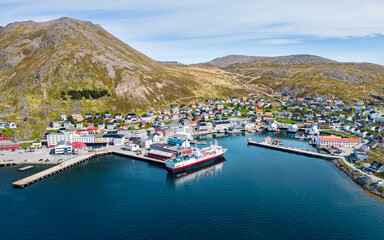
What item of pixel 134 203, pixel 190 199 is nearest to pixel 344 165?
pixel 190 199

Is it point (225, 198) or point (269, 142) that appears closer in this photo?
point (225, 198)

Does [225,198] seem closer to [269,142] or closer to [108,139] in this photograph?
[269,142]

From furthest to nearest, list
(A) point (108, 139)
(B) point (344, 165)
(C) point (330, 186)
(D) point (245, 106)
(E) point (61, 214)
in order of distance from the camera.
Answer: (D) point (245, 106) < (A) point (108, 139) < (B) point (344, 165) < (C) point (330, 186) < (E) point (61, 214)

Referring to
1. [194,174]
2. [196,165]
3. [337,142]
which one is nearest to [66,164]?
[194,174]

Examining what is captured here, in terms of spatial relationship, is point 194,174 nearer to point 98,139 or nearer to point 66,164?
point 66,164

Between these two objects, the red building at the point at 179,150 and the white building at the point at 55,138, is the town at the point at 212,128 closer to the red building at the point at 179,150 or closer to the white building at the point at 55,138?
the white building at the point at 55,138

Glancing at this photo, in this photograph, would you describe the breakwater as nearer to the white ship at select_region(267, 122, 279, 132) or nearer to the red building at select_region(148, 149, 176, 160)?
the white ship at select_region(267, 122, 279, 132)
